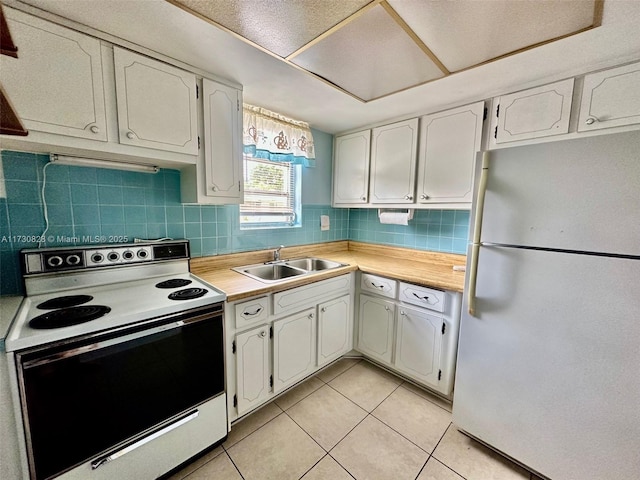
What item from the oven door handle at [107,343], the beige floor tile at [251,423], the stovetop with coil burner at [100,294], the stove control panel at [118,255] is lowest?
the beige floor tile at [251,423]

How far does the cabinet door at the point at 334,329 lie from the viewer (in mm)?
A: 1952

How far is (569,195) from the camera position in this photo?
3.59 feet

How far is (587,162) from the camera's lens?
106cm

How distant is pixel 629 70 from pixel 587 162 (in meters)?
0.65

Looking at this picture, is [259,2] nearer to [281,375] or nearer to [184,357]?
[184,357]

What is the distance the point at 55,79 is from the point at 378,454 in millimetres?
2382

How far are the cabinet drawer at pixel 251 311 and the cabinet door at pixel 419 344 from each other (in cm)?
103

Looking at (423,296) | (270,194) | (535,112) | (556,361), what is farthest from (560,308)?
(270,194)

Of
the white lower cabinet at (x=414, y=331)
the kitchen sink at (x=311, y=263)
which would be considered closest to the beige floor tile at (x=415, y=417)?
the white lower cabinet at (x=414, y=331)

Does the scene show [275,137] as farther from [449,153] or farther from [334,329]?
[334,329]

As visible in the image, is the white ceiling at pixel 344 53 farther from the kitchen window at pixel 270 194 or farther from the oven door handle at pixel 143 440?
the oven door handle at pixel 143 440

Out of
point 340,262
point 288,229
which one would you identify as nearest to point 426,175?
point 340,262

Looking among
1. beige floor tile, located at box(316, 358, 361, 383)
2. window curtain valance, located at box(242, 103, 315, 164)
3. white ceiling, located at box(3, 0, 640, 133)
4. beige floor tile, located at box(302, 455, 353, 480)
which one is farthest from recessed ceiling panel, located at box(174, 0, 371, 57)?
beige floor tile, located at box(316, 358, 361, 383)

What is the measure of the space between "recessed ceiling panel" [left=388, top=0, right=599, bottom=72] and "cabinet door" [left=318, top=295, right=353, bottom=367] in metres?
1.68
